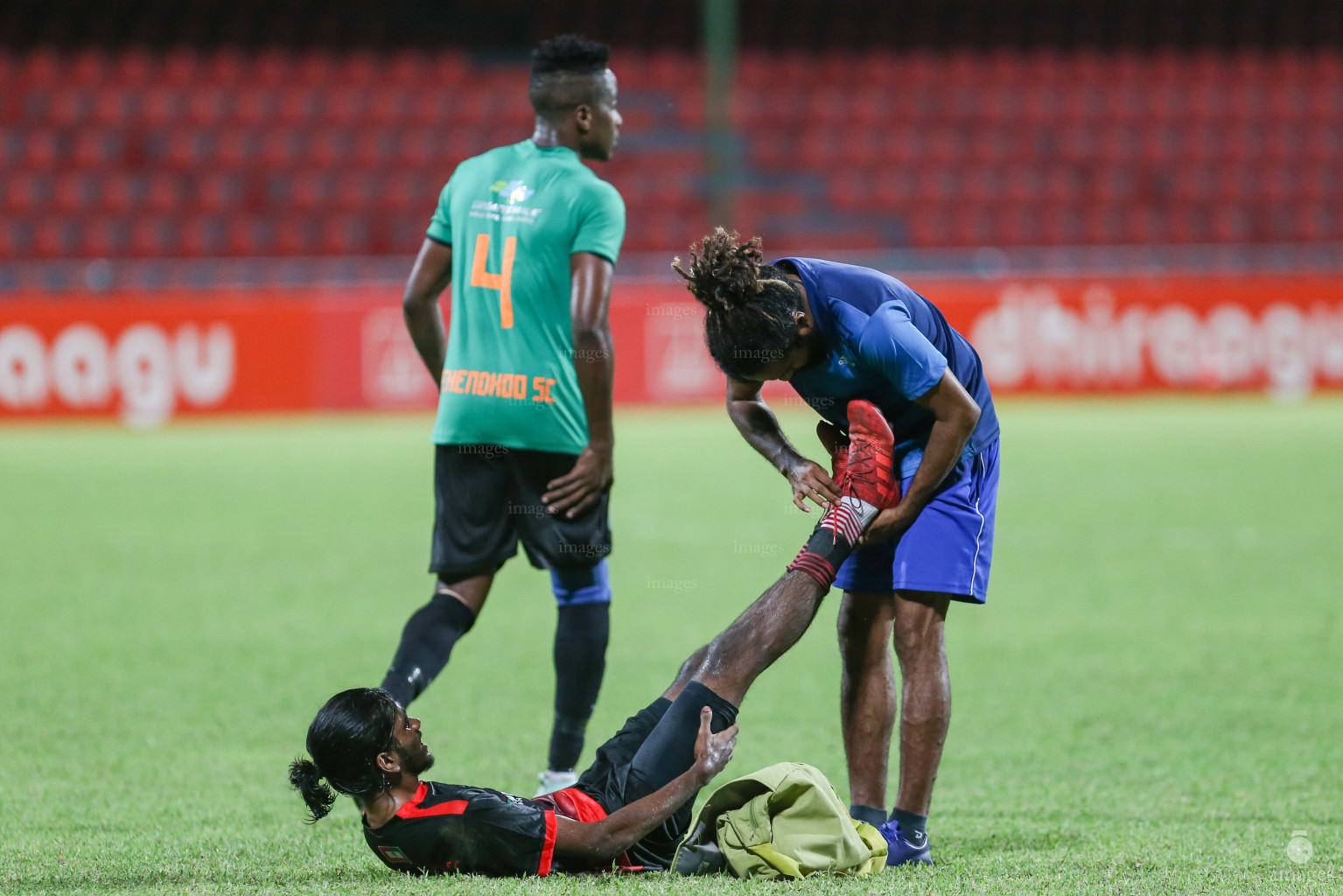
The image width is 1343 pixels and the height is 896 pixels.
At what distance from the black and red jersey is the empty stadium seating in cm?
1850

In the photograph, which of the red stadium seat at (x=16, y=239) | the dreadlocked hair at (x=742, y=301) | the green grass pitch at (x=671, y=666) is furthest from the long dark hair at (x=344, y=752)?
the red stadium seat at (x=16, y=239)

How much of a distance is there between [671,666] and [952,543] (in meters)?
2.81

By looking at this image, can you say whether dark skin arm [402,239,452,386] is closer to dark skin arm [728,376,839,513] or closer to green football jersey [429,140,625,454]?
green football jersey [429,140,625,454]

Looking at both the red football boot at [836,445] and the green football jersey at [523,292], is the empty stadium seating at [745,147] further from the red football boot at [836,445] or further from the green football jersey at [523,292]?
the red football boot at [836,445]

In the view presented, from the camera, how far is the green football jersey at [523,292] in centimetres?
466

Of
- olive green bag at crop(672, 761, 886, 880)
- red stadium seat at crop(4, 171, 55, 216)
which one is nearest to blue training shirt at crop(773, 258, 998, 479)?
olive green bag at crop(672, 761, 886, 880)

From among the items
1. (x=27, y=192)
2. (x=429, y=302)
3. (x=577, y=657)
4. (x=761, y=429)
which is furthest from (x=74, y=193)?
(x=761, y=429)

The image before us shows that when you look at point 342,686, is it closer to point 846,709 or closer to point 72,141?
point 846,709

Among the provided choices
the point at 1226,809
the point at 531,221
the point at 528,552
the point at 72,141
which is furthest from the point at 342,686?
the point at 72,141

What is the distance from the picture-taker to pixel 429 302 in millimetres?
4914

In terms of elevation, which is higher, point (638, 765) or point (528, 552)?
point (528, 552)

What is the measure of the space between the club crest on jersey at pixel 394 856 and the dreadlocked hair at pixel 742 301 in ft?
4.60

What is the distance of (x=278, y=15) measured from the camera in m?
24.4

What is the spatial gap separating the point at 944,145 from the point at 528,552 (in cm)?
→ 2089
